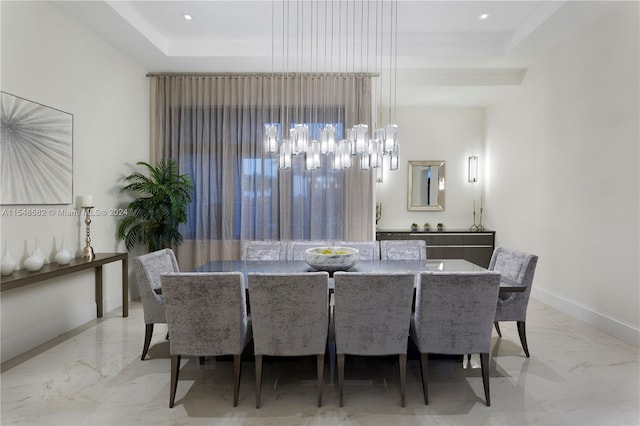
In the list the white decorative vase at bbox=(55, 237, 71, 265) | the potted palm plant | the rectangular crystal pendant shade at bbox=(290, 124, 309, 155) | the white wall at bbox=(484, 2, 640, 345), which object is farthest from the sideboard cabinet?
the white decorative vase at bbox=(55, 237, 71, 265)

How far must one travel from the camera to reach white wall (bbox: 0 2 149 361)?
9.89 feet

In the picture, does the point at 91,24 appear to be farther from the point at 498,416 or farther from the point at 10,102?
the point at 498,416

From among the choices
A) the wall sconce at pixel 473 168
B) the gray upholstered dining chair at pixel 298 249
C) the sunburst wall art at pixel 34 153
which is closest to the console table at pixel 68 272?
the sunburst wall art at pixel 34 153

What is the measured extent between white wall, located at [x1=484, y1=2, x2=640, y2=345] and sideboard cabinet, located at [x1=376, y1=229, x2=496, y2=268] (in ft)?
1.58

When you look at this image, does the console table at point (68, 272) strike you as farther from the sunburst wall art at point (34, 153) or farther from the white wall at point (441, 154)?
the white wall at point (441, 154)

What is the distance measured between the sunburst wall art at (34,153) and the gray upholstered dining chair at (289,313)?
235cm

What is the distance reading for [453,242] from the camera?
→ 5.62 m

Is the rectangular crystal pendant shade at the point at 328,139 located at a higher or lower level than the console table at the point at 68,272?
higher

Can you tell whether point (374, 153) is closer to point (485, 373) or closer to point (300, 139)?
point (300, 139)

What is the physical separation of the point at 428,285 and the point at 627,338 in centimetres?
245

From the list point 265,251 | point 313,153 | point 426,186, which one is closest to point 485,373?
point 313,153

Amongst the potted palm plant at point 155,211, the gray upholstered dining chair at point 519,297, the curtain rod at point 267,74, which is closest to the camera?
the gray upholstered dining chair at point 519,297

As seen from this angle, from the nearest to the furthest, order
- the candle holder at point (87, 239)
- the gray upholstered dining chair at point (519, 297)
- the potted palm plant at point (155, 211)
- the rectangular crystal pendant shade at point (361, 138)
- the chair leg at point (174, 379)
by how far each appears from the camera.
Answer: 1. the chair leg at point (174, 379)
2. the gray upholstered dining chair at point (519, 297)
3. the rectangular crystal pendant shade at point (361, 138)
4. the candle holder at point (87, 239)
5. the potted palm plant at point (155, 211)

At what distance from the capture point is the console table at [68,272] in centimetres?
269
